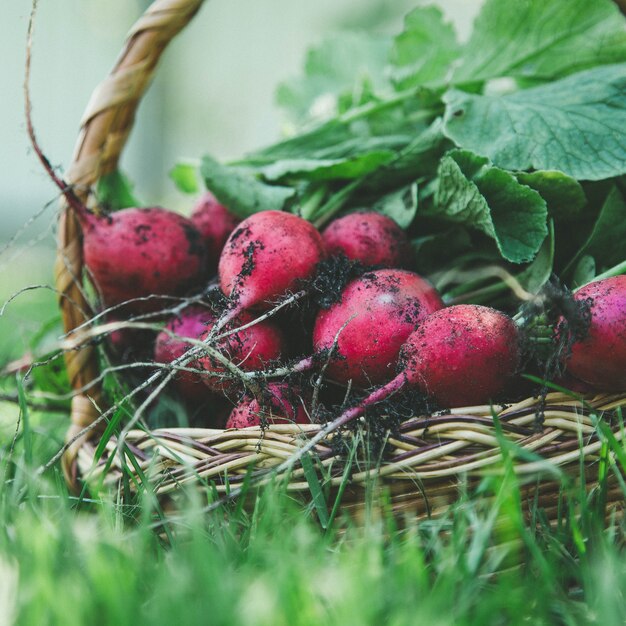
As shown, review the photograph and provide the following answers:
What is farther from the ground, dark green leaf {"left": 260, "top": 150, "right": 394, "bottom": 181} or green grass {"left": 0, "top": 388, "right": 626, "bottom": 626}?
dark green leaf {"left": 260, "top": 150, "right": 394, "bottom": 181}

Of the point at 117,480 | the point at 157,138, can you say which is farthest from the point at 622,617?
the point at 157,138

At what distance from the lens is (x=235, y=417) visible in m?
1.15

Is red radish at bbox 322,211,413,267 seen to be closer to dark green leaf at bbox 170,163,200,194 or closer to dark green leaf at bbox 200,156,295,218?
dark green leaf at bbox 200,156,295,218

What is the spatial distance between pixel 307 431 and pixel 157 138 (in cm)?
631

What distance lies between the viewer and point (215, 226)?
151 centimetres

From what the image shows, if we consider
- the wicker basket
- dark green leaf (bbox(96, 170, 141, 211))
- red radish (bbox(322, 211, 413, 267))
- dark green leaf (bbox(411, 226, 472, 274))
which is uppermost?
dark green leaf (bbox(96, 170, 141, 211))

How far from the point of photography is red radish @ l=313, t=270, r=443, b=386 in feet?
3.62

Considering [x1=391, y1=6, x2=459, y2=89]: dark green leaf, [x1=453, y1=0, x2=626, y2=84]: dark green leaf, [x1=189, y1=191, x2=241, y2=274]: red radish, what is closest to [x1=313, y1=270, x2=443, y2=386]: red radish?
[x1=189, y1=191, x2=241, y2=274]: red radish

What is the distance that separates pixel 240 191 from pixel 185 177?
599mm

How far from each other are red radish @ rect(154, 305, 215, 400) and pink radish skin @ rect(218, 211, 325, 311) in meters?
0.15

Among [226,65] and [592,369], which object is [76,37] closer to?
[226,65]

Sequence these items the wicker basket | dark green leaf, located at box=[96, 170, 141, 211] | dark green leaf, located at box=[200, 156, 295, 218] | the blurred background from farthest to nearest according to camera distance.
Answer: the blurred background → dark green leaf, located at box=[96, 170, 141, 211] → dark green leaf, located at box=[200, 156, 295, 218] → the wicker basket

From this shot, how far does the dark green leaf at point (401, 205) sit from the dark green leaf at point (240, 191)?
22cm

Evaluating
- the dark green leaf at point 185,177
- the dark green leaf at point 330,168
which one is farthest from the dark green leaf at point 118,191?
the dark green leaf at point 330,168
